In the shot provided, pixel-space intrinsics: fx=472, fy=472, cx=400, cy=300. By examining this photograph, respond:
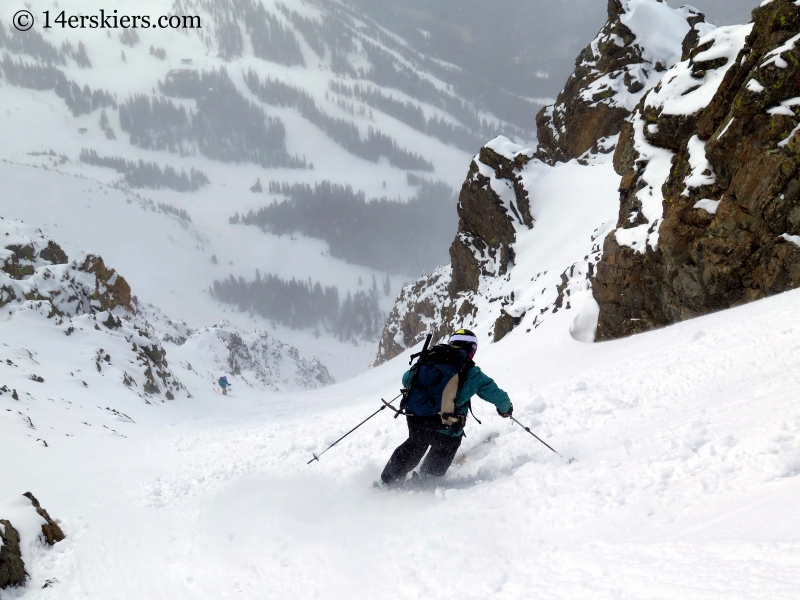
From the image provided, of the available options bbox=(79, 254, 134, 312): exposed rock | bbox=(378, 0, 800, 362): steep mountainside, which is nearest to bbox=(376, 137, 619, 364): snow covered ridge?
bbox=(378, 0, 800, 362): steep mountainside

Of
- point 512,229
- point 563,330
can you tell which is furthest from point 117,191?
point 563,330

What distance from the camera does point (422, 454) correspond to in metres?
6.36

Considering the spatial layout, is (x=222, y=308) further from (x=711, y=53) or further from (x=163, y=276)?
(x=711, y=53)

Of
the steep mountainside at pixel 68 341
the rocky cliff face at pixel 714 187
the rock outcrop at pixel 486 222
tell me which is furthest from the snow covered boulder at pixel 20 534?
the rock outcrop at pixel 486 222

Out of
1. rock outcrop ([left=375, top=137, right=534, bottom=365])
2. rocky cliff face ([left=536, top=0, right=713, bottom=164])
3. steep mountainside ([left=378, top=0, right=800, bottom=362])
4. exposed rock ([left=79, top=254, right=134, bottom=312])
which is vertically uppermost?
rocky cliff face ([left=536, top=0, right=713, bottom=164])

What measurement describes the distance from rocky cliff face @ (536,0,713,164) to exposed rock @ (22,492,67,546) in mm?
40229

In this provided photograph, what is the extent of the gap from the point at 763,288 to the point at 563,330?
6619 millimetres

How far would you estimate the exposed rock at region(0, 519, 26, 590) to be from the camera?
13.7 ft

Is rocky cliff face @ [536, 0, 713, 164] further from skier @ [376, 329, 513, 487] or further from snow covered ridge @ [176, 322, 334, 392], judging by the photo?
snow covered ridge @ [176, 322, 334, 392]

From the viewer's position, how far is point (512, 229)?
36.5m

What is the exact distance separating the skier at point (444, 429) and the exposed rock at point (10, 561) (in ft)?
12.7

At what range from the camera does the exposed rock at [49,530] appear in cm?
504

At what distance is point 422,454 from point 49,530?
4291mm

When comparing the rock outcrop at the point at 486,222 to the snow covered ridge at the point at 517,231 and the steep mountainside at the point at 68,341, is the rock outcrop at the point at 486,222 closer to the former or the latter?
the snow covered ridge at the point at 517,231
